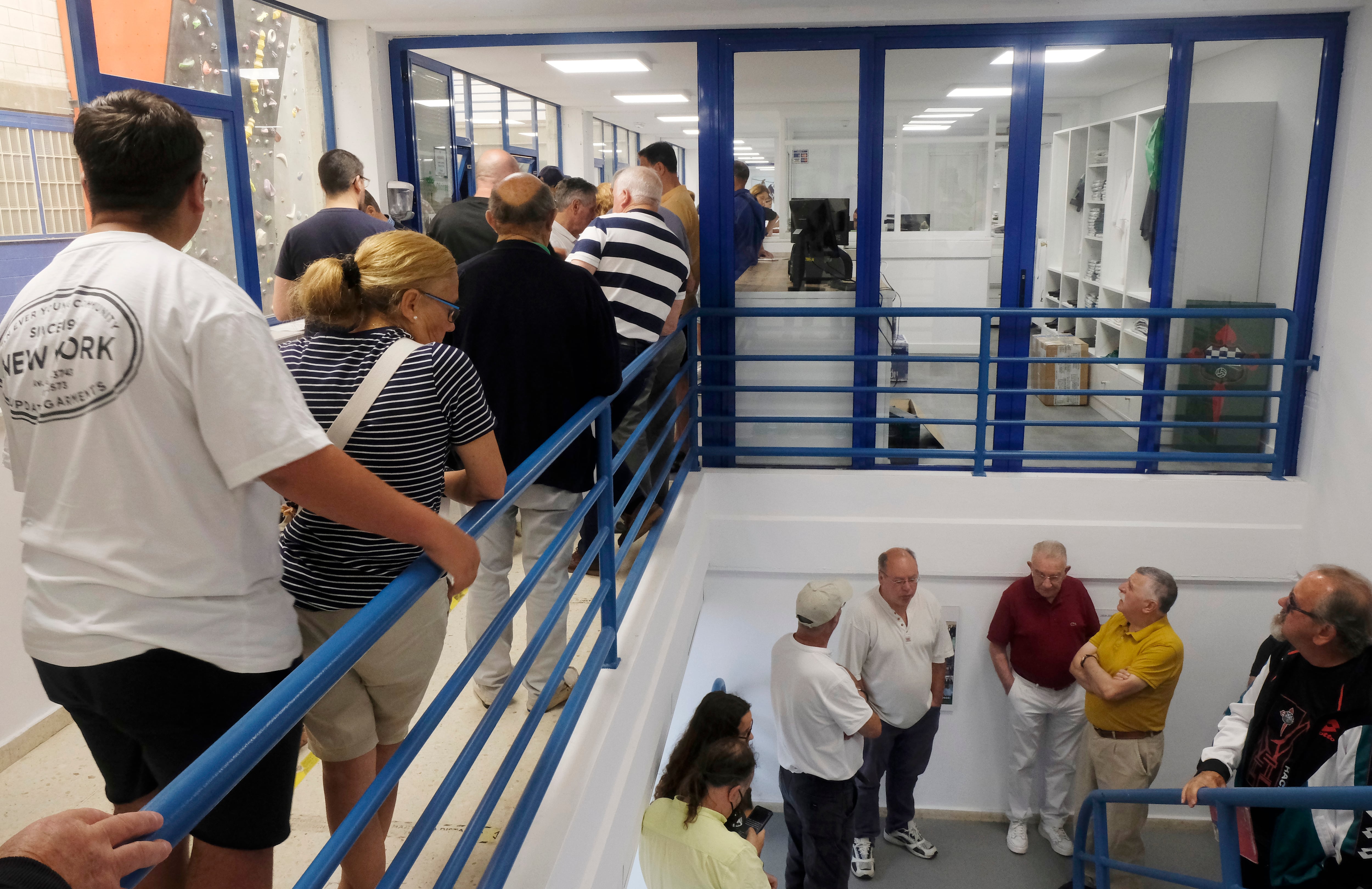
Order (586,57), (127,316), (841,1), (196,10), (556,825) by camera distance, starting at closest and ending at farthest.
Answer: (127,316) < (556,825) < (196,10) < (841,1) < (586,57)

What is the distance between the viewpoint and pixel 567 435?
6.97 feet

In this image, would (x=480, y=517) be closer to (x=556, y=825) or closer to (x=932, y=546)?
(x=556, y=825)

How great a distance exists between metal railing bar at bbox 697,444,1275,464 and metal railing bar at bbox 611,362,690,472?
0.63 metres

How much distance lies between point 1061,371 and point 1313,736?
2723 millimetres

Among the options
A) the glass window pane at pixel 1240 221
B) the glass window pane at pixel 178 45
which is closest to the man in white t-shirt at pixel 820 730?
the glass window pane at pixel 1240 221

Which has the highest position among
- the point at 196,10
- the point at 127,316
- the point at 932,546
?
the point at 196,10

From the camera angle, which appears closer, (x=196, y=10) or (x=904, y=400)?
(x=196, y=10)

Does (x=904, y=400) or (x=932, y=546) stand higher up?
(x=904, y=400)

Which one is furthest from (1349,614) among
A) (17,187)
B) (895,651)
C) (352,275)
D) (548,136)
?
(548,136)

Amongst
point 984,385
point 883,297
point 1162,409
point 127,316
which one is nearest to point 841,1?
point 883,297

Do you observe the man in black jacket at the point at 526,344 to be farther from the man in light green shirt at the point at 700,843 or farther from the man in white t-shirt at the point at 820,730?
the man in white t-shirt at the point at 820,730

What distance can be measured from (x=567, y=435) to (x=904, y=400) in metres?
3.47

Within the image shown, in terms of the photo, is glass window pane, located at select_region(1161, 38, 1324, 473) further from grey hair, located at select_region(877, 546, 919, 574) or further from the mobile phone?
the mobile phone

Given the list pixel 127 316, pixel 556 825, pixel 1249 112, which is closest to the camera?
pixel 127 316
